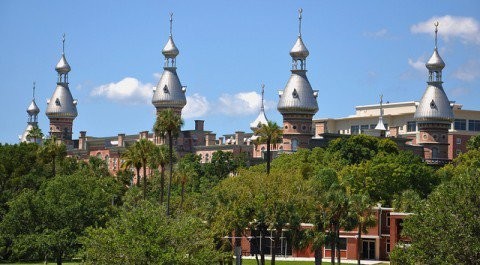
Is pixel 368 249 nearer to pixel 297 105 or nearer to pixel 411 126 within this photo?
pixel 297 105

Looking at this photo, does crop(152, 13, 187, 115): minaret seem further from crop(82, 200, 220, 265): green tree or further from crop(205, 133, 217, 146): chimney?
crop(82, 200, 220, 265): green tree

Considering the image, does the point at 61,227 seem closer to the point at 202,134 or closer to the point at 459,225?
the point at 459,225

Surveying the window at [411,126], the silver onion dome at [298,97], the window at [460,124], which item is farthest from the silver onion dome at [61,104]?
the window at [460,124]

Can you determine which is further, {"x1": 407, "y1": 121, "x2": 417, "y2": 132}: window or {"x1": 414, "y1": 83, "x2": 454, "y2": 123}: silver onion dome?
{"x1": 407, "y1": 121, "x2": 417, "y2": 132}: window

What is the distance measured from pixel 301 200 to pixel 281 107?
225ft

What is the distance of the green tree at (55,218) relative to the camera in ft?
287

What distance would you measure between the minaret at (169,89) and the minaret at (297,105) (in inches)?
768

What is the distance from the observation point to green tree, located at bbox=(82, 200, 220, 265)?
208 ft

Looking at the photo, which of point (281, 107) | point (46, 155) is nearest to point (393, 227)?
point (46, 155)

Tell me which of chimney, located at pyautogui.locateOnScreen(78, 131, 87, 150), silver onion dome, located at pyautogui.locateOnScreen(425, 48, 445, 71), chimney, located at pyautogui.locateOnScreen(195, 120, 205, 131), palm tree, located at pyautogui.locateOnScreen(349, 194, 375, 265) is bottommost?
palm tree, located at pyautogui.locateOnScreen(349, 194, 375, 265)

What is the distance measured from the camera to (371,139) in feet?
470

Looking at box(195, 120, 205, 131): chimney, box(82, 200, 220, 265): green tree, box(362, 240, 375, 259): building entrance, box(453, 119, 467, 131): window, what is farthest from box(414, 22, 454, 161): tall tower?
box(82, 200, 220, 265): green tree

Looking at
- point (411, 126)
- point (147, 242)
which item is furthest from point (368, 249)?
point (411, 126)

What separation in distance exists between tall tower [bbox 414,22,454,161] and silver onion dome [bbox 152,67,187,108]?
3236 centimetres
